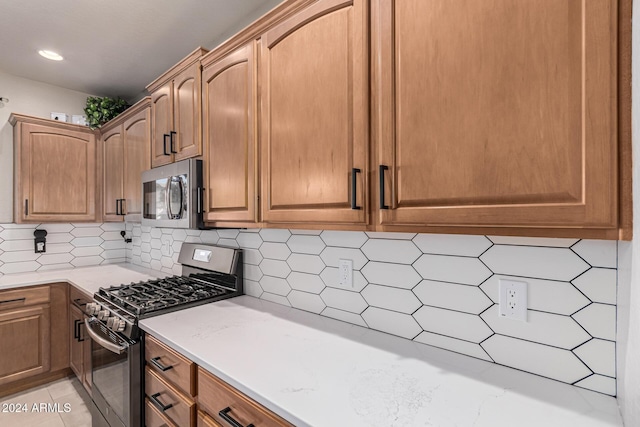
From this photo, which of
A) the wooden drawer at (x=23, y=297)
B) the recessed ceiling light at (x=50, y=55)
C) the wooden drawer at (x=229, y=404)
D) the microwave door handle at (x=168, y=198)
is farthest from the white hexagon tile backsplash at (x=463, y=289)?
the recessed ceiling light at (x=50, y=55)

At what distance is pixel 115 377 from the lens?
1617mm

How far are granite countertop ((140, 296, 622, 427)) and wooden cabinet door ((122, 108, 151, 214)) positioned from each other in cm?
137

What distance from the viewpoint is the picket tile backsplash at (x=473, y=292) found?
86cm

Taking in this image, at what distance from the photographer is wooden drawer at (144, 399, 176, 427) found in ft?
4.32

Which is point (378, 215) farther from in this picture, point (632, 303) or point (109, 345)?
point (109, 345)

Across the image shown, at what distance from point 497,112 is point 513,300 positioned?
0.60m

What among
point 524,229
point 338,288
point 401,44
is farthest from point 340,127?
point 338,288

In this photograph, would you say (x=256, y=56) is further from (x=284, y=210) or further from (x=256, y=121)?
(x=284, y=210)

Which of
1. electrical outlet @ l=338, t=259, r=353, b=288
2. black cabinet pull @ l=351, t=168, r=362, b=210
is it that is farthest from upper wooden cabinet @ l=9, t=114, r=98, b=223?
black cabinet pull @ l=351, t=168, r=362, b=210

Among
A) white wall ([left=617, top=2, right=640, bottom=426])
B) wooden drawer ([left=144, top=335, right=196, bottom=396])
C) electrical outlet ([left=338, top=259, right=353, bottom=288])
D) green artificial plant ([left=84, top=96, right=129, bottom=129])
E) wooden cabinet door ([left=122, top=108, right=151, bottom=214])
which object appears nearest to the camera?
white wall ([left=617, top=2, right=640, bottom=426])

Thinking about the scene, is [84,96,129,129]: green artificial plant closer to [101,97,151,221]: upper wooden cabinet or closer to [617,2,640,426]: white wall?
[101,97,151,221]: upper wooden cabinet

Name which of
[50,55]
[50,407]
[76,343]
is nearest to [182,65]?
[50,55]

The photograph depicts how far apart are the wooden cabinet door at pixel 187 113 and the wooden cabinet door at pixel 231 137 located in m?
0.06

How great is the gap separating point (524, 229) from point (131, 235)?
3.65 m
